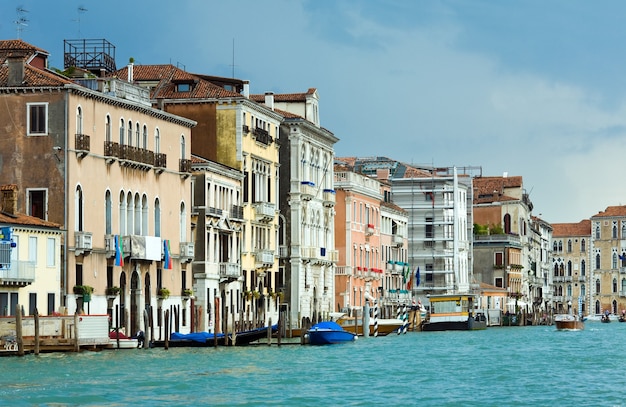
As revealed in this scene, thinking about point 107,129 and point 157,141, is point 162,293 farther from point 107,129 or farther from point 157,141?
point 107,129

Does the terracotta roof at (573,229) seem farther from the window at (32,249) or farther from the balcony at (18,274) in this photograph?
the balcony at (18,274)

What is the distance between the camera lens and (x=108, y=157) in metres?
46.8

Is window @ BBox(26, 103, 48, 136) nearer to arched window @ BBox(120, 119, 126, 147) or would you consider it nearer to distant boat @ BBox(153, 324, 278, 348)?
arched window @ BBox(120, 119, 126, 147)

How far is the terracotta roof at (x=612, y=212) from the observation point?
140750mm

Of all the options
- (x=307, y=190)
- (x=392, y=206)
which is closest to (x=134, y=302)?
(x=307, y=190)

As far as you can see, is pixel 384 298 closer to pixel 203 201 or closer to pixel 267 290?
pixel 267 290

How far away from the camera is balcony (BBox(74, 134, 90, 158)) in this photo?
4484 cm

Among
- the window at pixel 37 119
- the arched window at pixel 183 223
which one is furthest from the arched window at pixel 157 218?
the window at pixel 37 119

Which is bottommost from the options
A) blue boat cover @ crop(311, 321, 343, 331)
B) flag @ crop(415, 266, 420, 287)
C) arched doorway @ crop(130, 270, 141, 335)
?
blue boat cover @ crop(311, 321, 343, 331)

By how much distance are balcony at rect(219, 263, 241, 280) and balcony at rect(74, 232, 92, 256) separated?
1140cm

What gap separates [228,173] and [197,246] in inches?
142

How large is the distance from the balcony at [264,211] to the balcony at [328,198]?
309 inches

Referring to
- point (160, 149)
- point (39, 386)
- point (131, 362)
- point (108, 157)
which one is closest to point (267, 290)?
point (160, 149)

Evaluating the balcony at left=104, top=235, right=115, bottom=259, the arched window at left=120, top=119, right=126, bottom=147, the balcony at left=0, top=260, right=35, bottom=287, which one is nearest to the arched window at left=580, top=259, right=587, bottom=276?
the arched window at left=120, top=119, right=126, bottom=147
